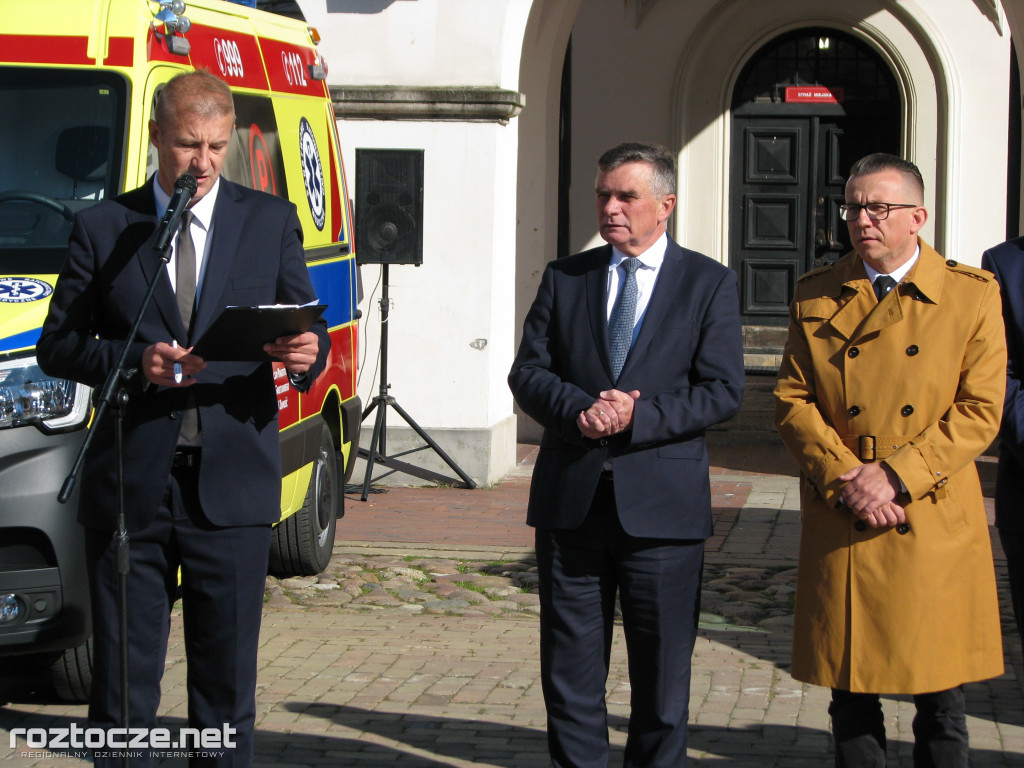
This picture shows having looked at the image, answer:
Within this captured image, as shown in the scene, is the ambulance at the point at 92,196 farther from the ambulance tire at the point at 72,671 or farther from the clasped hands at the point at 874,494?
the clasped hands at the point at 874,494

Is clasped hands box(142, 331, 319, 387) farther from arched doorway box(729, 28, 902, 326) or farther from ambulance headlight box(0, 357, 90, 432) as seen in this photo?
arched doorway box(729, 28, 902, 326)

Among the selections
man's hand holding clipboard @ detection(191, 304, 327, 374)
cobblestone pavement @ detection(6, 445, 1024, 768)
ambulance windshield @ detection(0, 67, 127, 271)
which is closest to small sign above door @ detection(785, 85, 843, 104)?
cobblestone pavement @ detection(6, 445, 1024, 768)

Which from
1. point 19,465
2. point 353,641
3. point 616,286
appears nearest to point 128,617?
point 19,465

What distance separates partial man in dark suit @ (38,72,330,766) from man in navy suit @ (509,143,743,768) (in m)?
0.75

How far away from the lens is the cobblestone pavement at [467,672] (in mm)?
4840

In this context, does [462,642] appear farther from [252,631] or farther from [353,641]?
[252,631]

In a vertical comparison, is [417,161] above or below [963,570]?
above

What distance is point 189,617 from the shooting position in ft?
12.5

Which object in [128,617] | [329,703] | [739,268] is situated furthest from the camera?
[739,268]

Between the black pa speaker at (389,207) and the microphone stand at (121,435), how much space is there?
641 cm

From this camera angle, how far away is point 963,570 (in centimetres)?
389

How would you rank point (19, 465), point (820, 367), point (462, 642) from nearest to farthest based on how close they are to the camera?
point (820, 367)
point (19, 465)
point (462, 642)

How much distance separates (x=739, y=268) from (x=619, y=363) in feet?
36.1

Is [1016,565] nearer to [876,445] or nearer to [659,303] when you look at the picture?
[876,445]
